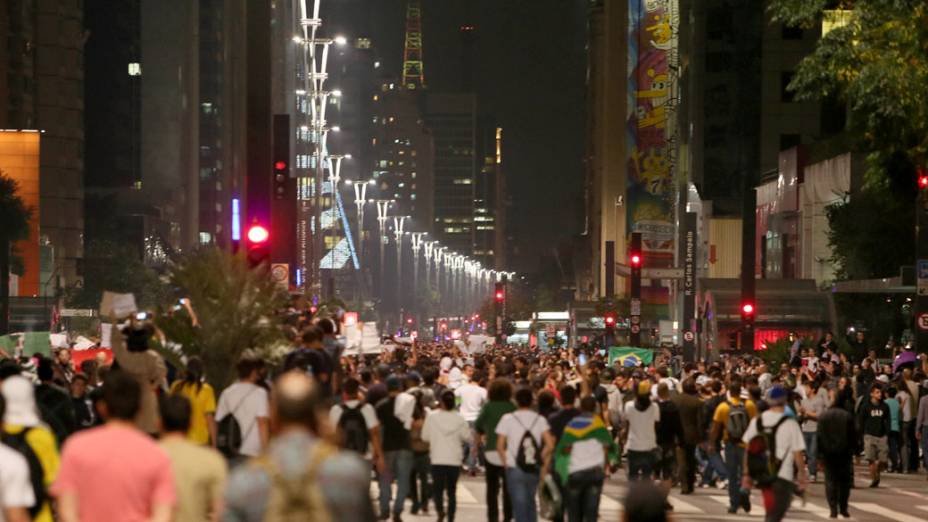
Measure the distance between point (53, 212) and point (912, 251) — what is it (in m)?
92.9

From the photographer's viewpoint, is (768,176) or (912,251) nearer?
(912,251)

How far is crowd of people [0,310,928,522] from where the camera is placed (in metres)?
7.98

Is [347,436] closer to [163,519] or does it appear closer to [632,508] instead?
[163,519]

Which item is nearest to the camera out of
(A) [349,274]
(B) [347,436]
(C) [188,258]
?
(B) [347,436]

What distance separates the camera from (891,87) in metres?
27.5

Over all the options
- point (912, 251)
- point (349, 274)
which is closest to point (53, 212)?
point (349, 274)

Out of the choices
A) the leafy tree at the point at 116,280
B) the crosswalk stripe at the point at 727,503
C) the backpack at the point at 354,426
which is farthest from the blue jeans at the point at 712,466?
the leafy tree at the point at 116,280

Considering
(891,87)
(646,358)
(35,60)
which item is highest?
(35,60)

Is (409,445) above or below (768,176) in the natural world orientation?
below

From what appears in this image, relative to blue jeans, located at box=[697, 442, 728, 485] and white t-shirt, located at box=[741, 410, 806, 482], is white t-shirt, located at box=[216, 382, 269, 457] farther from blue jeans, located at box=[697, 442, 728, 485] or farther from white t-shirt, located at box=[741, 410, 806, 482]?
blue jeans, located at box=[697, 442, 728, 485]

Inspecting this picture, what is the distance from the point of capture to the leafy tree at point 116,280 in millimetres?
124625

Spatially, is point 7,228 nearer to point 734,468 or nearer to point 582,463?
point 734,468

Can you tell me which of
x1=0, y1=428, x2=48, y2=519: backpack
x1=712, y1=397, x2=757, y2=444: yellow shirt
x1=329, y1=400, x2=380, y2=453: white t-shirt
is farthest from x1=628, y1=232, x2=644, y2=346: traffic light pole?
x1=0, y1=428, x2=48, y2=519: backpack

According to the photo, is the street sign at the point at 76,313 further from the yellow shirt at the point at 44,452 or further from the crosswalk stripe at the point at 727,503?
the yellow shirt at the point at 44,452
